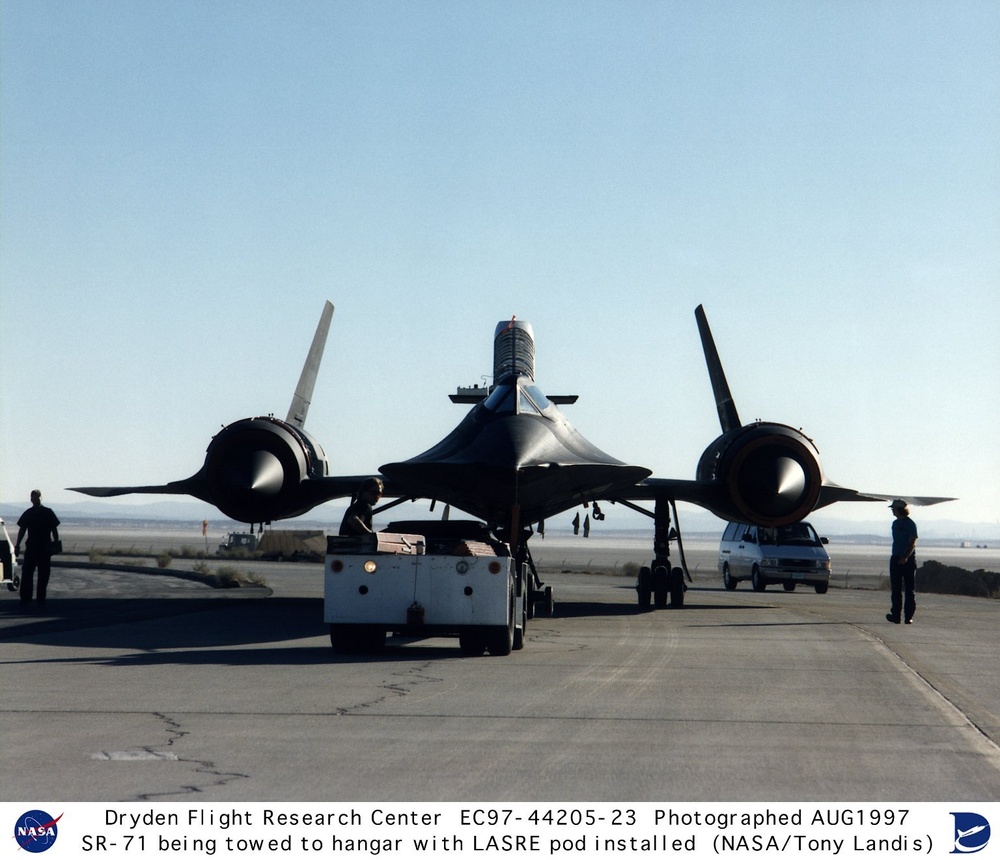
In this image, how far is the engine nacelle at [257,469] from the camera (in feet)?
59.6

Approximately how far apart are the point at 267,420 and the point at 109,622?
5.01 m

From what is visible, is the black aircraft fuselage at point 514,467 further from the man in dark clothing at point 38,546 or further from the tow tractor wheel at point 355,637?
the man in dark clothing at point 38,546

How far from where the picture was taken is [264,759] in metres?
6.06

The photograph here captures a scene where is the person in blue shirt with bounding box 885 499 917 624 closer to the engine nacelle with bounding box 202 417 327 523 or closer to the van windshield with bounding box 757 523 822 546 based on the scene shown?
the engine nacelle with bounding box 202 417 327 523

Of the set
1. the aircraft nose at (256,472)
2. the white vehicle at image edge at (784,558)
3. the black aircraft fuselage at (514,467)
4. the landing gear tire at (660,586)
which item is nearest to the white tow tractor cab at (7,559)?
the aircraft nose at (256,472)

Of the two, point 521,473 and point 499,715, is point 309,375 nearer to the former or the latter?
point 521,473

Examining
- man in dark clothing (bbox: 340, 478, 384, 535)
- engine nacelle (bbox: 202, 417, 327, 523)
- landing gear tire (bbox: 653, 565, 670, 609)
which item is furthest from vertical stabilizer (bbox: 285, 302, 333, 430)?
man in dark clothing (bbox: 340, 478, 384, 535)

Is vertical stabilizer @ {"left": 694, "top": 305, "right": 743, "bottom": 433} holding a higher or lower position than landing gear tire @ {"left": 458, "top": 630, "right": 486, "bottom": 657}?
higher

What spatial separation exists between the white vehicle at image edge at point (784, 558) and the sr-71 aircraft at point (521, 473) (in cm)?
665
